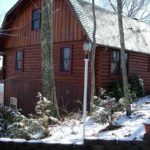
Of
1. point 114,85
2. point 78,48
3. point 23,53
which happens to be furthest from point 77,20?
point 23,53

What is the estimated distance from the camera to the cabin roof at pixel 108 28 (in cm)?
1532

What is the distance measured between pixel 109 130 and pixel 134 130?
726 mm

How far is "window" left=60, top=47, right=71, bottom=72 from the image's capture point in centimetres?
1652

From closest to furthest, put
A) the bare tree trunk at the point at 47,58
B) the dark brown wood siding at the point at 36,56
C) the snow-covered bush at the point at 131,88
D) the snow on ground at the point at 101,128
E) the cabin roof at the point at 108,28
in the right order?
1. the snow on ground at the point at 101,128
2. the bare tree trunk at the point at 47,58
3. the snow-covered bush at the point at 131,88
4. the cabin roof at the point at 108,28
5. the dark brown wood siding at the point at 36,56

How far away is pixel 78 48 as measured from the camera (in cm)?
→ 1591

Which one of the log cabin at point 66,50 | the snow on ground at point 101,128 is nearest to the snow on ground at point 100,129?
the snow on ground at point 101,128

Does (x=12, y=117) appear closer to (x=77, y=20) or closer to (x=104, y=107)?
(x=104, y=107)

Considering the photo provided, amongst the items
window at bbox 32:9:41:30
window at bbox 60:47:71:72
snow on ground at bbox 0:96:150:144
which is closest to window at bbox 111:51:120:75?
window at bbox 60:47:71:72

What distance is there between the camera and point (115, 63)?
1662 cm

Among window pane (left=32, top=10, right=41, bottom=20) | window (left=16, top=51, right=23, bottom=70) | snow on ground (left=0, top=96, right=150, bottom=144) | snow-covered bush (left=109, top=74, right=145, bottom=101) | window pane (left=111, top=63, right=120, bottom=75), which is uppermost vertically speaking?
window pane (left=32, top=10, right=41, bottom=20)

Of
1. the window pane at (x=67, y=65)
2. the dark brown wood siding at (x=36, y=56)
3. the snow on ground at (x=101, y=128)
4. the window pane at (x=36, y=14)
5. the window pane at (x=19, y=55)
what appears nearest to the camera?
the snow on ground at (x=101, y=128)

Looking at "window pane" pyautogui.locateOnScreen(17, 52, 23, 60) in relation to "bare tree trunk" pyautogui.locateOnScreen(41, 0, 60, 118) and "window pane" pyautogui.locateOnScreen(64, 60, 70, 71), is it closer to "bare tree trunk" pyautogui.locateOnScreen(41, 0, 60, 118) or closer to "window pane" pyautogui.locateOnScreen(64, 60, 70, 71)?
"window pane" pyautogui.locateOnScreen(64, 60, 70, 71)

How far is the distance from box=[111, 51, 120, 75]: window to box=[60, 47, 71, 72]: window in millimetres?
2244

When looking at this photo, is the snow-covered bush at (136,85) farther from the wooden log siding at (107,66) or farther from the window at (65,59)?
the window at (65,59)
